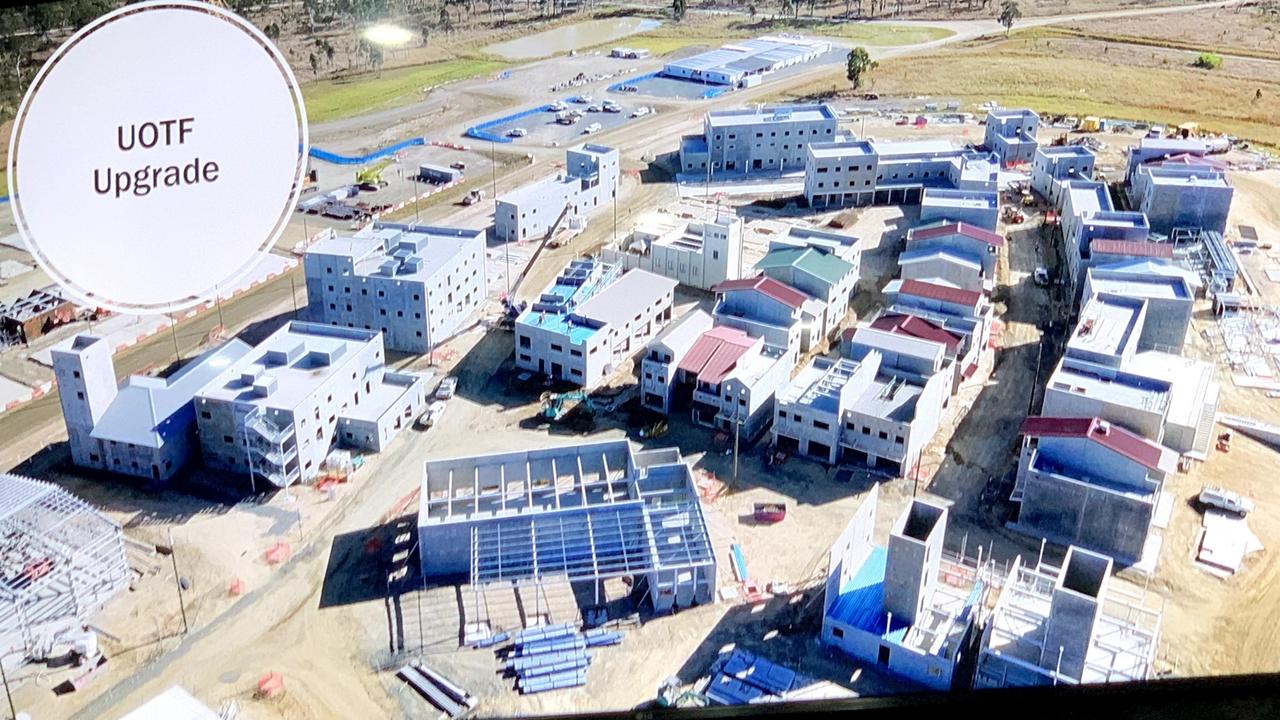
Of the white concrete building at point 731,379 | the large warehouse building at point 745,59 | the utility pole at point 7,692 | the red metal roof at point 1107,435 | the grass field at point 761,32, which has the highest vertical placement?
the grass field at point 761,32

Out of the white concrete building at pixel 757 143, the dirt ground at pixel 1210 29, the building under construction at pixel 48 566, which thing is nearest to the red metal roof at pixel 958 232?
the white concrete building at pixel 757 143

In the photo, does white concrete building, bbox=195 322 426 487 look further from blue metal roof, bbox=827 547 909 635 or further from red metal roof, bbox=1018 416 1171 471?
red metal roof, bbox=1018 416 1171 471

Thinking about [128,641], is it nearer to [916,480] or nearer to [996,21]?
[916,480]

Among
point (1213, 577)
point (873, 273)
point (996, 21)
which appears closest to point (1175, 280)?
point (873, 273)

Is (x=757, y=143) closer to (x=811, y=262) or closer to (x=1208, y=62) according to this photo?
(x=811, y=262)

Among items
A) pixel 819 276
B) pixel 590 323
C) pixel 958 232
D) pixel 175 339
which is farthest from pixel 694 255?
pixel 175 339

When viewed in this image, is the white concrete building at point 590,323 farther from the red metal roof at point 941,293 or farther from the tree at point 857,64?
the tree at point 857,64
